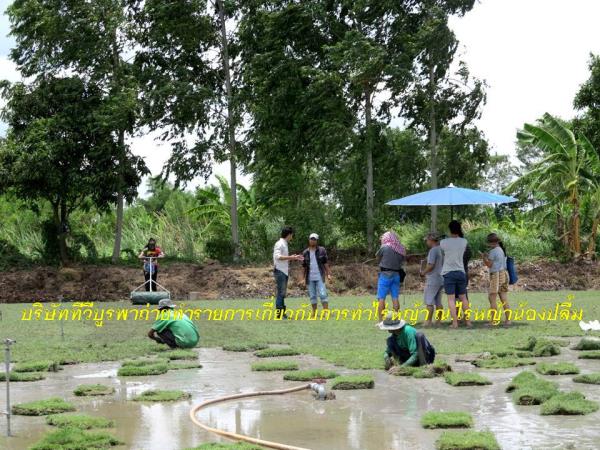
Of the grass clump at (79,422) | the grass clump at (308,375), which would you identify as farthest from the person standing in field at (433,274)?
the grass clump at (79,422)

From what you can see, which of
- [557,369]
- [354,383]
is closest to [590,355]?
[557,369]

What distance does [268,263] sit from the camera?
1300 inches

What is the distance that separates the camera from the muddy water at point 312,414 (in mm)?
8211

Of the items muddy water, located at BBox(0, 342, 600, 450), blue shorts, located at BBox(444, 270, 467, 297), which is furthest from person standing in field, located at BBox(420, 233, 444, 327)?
muddy water, located at BBox(0, 342, 600, 450)

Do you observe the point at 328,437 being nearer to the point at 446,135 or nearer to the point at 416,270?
the point at 416,270

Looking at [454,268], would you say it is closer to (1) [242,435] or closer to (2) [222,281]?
(1) [242,435]

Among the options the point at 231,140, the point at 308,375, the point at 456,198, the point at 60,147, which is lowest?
the point at 308,375

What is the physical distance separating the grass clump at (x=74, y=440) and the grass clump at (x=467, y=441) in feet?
9.45

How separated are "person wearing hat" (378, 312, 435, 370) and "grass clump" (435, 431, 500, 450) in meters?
3.62

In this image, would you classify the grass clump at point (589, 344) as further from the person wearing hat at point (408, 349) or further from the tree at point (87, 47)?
the tree at point (87, 47)

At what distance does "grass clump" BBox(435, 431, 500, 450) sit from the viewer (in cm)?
764

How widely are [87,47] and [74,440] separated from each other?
2690 centimetres

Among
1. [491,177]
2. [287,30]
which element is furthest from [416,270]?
[491,177]

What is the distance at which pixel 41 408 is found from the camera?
964 centimetres
